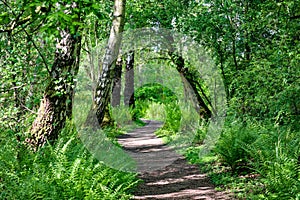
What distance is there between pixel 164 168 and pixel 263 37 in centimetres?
401

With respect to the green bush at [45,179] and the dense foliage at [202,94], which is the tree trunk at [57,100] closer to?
the dense foliage at [202,94]

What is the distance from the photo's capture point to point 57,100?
555 centimetres

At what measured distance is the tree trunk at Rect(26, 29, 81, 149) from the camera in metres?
5.48

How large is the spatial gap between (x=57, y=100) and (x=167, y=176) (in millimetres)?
2829

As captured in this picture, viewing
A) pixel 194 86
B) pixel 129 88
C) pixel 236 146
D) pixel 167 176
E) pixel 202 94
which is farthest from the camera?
pixel 129 88

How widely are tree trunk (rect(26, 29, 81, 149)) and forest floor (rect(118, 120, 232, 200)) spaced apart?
67.2 inches

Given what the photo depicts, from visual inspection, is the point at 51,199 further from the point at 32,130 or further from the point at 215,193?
the point at 215,193

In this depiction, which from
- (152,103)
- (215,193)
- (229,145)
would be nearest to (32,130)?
(215,193)

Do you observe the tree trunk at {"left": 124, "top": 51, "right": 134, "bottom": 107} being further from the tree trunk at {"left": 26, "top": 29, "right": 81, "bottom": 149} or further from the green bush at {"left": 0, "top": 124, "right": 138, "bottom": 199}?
the green bush at {"left": 0, "top": 124, "right": 138, "bottom": 199}

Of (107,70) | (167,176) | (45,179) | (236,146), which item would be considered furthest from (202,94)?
(45,179)

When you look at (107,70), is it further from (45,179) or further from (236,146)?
(45,179)

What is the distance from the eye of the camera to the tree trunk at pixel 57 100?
216 inches

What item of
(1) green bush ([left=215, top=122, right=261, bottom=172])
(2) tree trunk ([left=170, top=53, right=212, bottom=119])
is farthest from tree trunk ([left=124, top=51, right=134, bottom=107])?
(1) green bush ([left=215, top=122, right=261, bottom=172])

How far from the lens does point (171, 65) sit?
1188cm
